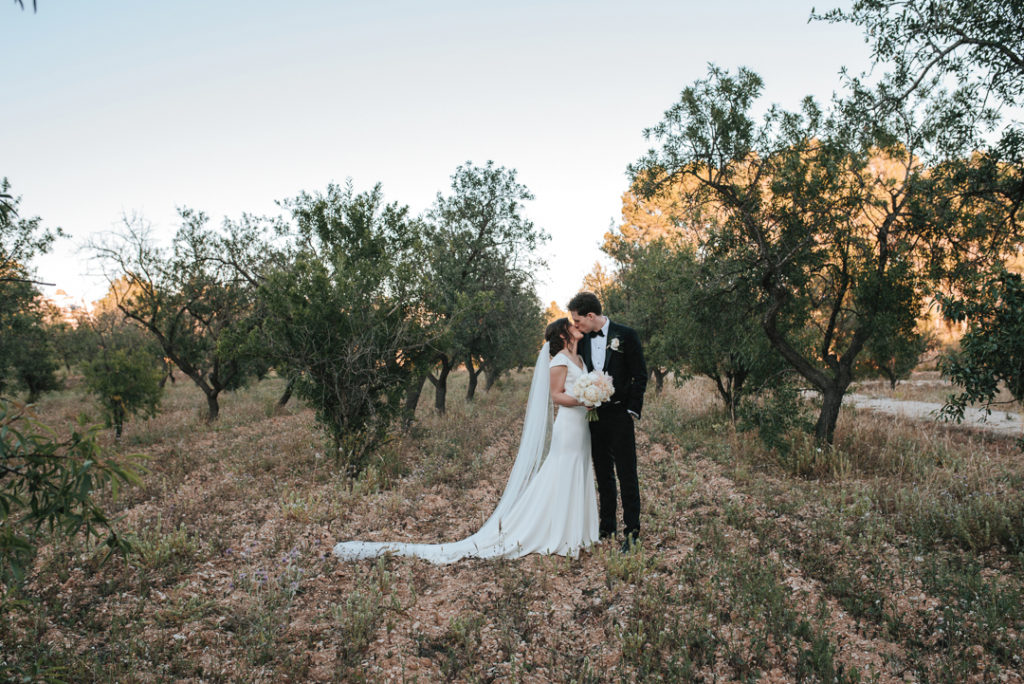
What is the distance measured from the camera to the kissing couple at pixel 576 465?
6219 millimetres

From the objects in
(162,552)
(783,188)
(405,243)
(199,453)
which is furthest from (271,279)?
(783,188)

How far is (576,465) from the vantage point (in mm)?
6363

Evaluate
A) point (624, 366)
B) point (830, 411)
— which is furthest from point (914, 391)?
point (624, 366)

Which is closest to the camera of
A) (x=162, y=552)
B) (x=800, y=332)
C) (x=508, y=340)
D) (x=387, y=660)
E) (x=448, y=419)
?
(x=387, y=660)

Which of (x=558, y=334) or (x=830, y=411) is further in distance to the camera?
(x=830, y=411)

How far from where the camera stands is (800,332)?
1220 centimetres

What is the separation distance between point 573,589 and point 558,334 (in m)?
2.85

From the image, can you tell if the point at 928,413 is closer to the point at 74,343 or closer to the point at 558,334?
the point at 558,334

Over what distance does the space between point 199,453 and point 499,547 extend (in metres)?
10.1

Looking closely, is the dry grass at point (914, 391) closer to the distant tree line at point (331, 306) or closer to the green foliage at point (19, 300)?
the distant tree line at point (331, 306)

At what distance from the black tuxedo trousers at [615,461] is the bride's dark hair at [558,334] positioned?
934 millimetres

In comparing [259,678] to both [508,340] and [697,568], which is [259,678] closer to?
[697,568]

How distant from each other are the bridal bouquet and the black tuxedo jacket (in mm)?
227

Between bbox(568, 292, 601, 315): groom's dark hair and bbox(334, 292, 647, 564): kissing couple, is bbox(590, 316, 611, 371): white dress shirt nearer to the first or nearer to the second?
bbox(334, 292, 647, 564): kissing couple
